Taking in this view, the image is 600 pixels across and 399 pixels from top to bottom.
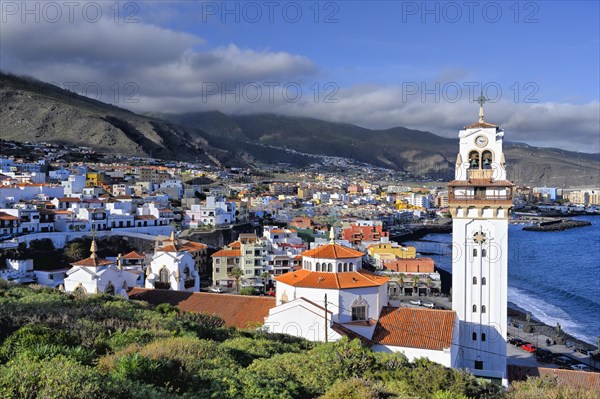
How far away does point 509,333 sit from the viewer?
3338cm

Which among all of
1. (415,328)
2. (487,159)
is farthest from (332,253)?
(487,159)

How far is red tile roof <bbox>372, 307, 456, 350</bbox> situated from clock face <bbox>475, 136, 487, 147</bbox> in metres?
6.53

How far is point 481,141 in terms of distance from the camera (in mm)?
21688

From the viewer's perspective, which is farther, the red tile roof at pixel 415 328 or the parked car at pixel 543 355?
the parked car at pixel 543 355

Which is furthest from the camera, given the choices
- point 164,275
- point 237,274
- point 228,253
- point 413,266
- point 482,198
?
point 413,266

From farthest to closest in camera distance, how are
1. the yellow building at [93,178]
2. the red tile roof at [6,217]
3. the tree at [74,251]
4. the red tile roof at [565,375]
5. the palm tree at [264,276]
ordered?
the yellow building at [93,178]
the palm tree at [264,276]
the red tile roof at [6,217]
the tree at [74,251]
the red tile roof at [565,375]

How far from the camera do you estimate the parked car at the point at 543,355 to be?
2792 cm

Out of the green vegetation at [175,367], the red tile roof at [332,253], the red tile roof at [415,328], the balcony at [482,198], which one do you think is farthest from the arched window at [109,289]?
the balcony at [482,198]

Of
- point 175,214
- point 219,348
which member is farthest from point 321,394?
point 175,214

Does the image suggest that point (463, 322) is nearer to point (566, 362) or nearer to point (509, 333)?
point (566, 362)

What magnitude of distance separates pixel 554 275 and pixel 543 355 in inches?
1294

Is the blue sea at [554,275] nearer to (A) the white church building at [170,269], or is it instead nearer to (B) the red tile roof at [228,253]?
(B) the red tile roof at [228,253]

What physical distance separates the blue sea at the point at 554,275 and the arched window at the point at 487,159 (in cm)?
1959

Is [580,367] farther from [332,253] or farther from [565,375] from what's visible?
[332,253]
